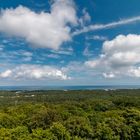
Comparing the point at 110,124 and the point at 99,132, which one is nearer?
the point at 99,132

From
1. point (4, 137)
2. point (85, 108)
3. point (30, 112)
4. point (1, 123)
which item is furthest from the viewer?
point (85, 108)

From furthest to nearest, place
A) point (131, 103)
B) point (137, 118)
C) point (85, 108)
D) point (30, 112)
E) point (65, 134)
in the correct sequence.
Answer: point (131, 103) < point (85, 108) < point (30, 112) < point (137, 118) < point (65, 134)

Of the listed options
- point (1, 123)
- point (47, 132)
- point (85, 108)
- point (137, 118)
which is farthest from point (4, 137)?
point (85, 108)

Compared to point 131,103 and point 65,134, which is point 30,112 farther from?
point 131,103

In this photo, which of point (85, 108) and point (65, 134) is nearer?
point (65, 134)

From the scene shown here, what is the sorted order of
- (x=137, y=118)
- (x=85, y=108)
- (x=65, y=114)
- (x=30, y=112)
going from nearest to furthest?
(x=137, y=118) < (x=65, y=114) < (x=30, y=112) < (x=85, y=108)

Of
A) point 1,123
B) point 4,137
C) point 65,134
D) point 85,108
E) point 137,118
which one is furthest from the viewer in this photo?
point 85,108

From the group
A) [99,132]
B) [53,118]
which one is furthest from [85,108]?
[99,132]

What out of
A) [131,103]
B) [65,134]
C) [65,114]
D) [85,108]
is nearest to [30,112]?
[65,114]

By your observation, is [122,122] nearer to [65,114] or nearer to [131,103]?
[65,114]
